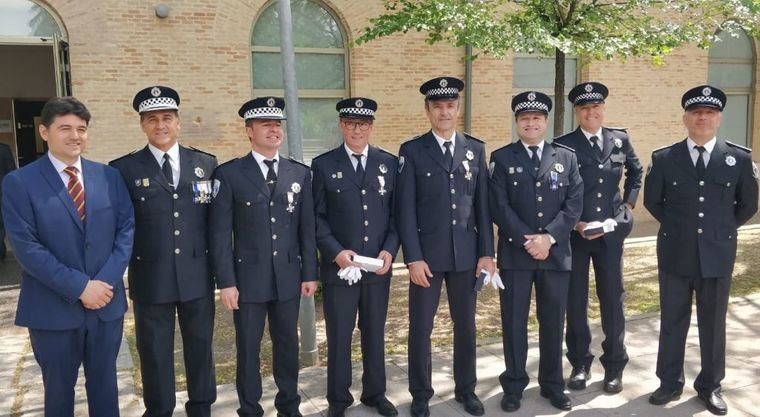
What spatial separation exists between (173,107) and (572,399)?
129 inches

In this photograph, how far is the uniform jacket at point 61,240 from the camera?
10.7 feet

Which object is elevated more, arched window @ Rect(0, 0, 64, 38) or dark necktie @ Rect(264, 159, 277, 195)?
arched window @ Rect(0, 0, 64, 38)

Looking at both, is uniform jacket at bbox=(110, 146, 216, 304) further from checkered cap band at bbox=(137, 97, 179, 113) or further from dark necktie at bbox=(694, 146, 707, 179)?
dark necktie at bbox=(694, 146, 707, 179)

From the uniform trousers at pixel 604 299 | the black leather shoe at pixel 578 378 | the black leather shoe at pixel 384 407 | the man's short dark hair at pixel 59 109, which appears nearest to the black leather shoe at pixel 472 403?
the black leather shoe at pixel 384 407

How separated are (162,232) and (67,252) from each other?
1.72 ft

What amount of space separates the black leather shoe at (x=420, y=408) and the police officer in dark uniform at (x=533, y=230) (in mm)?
530

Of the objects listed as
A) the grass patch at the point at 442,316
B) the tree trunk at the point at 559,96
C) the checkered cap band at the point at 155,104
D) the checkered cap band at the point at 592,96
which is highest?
the tree trunk at the point at 559,96

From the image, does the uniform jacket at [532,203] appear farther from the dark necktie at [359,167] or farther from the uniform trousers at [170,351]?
the uniform trousers at [170,351]

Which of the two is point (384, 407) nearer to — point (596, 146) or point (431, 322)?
point (431, 322)

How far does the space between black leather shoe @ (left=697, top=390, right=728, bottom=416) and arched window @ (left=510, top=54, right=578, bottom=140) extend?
830 cm

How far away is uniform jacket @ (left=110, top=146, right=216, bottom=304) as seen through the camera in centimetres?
369

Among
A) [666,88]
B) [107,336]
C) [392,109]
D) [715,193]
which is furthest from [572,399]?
[666,88]

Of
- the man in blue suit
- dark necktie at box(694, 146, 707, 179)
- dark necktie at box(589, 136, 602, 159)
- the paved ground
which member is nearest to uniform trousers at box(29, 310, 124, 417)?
the man in blue suit

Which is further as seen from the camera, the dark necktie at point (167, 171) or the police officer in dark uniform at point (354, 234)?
the police officer in dark uniform at point (354, 234)
